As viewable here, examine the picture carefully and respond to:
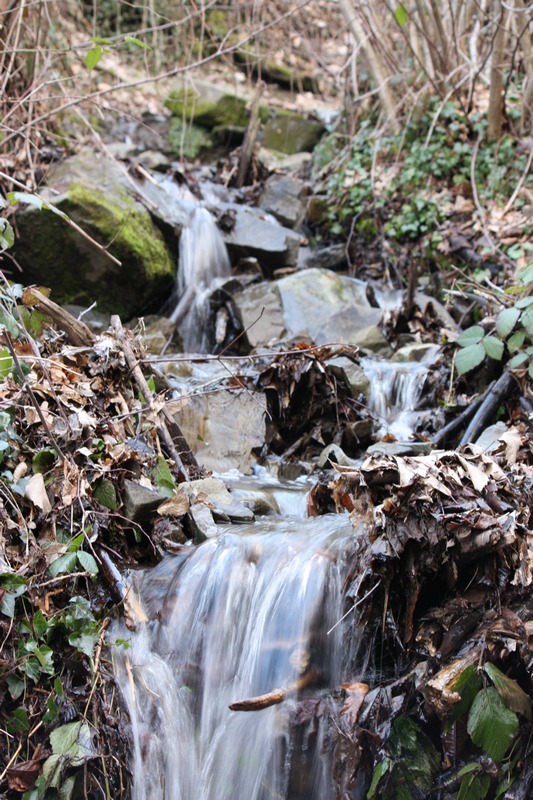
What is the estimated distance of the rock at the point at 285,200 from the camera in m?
8.62

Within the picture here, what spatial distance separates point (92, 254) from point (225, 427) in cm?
270

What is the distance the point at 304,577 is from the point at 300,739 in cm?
55

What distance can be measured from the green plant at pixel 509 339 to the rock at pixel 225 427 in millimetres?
1366

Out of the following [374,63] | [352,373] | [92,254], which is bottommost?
[352,373]

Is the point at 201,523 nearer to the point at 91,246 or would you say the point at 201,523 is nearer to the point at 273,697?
the point at 273,697

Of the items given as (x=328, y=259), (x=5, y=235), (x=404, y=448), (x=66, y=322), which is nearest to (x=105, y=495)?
(x=66, y=322)

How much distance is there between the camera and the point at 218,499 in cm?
331

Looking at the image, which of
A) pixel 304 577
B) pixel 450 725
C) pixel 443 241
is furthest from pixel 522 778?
pixel 443 241

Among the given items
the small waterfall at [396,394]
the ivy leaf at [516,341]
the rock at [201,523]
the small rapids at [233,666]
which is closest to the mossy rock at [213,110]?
the small waterfall at [396,394]

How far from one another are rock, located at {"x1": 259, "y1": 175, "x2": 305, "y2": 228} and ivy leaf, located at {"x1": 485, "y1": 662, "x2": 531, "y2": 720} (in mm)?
7248

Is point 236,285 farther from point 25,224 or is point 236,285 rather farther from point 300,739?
point 300,739

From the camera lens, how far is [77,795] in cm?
229

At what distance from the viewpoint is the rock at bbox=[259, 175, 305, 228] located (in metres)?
8.62

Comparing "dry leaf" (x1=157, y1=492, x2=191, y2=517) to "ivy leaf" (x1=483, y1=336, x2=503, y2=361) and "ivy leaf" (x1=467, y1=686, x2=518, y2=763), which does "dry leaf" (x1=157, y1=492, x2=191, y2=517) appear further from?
"ivy leaf" (x1=483, y1=336, x2=503, y2=361)
